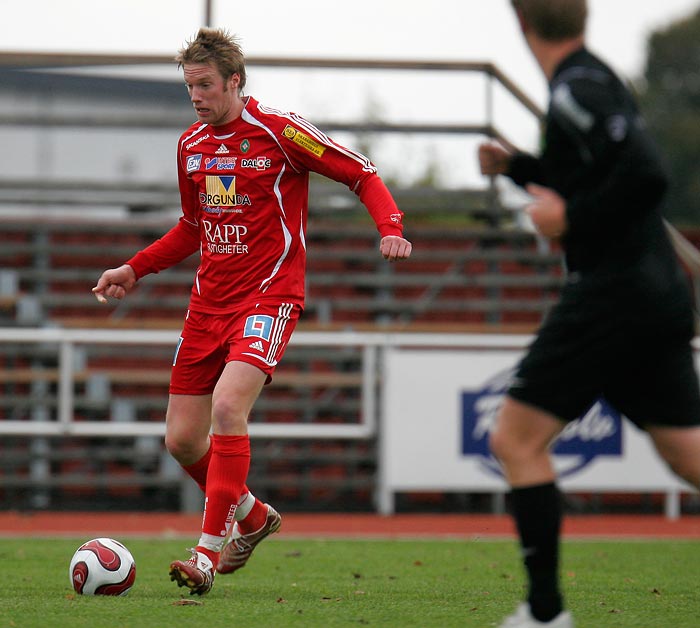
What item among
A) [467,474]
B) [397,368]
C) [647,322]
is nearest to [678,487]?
[467,474]

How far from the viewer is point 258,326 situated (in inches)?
212

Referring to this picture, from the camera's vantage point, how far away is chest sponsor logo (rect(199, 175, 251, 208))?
5488mm

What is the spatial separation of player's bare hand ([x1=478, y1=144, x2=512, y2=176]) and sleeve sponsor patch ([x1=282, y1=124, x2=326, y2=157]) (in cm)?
143

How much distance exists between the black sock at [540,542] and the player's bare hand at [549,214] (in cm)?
75

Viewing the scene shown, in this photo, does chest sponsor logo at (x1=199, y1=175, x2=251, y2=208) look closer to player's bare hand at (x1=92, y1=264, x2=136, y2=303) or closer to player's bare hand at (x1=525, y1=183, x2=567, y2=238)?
player's bare hand at (x1=92, y1=264, x2=136, y2=303)

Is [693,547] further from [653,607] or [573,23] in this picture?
[573,23]

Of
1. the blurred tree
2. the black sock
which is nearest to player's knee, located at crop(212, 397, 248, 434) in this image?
the black sock

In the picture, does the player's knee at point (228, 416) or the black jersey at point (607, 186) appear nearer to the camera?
the black jersey at point (607, 186)

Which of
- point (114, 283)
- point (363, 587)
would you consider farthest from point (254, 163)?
point (363, 587)

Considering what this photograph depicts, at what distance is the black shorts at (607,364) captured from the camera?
3.58m

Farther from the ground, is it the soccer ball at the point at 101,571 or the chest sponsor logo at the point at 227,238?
the chest sponsor logo at the point at 227,238

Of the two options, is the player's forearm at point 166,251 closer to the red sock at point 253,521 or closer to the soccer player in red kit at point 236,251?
the soccer player in red kit at point 236,251

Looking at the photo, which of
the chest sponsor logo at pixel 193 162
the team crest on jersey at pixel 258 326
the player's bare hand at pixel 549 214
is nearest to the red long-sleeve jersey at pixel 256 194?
the chest sponsor logo at pixel 193 162

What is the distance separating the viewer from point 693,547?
8.27 metres
